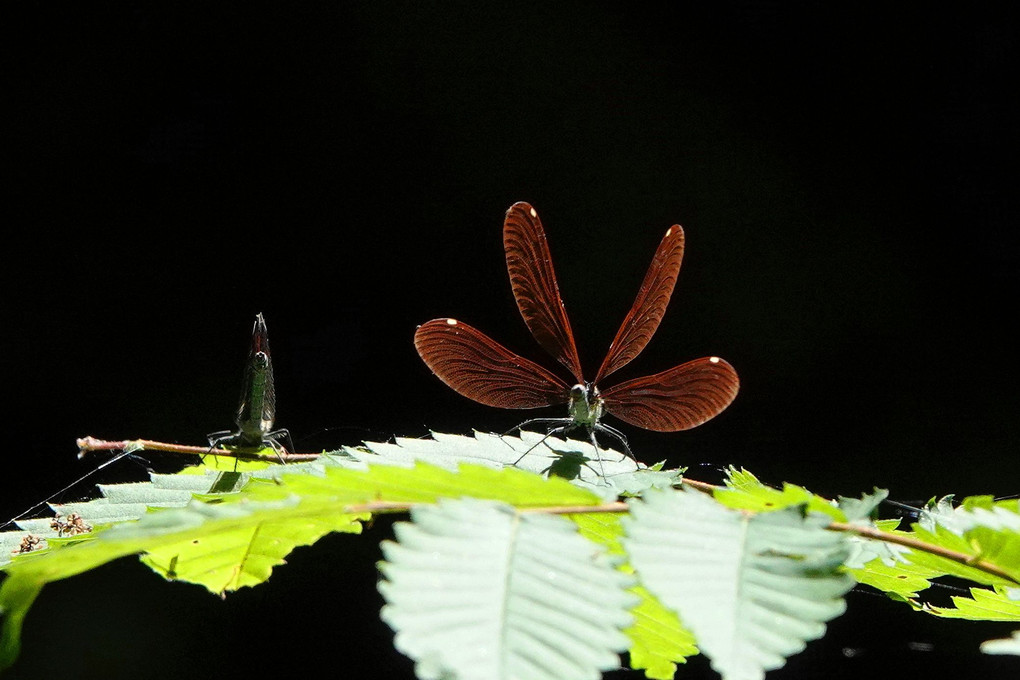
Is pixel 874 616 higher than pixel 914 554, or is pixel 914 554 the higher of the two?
pixel 914 554

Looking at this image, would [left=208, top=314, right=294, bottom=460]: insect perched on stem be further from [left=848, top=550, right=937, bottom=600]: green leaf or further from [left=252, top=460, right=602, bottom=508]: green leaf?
[left=848, top=550, right=937, bottom=600]: green leaf

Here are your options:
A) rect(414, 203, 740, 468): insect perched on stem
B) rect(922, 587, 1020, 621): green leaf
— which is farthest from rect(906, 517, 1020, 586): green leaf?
rect(414, 203, 740, 468): insect perched on stem

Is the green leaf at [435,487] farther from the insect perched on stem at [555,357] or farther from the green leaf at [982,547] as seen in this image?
the insect perched on stem at [555,357]

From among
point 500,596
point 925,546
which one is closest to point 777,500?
point 925,546

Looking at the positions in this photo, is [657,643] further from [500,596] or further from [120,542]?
[120,542]

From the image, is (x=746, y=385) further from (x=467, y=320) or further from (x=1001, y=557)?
(x=1001, y=557)

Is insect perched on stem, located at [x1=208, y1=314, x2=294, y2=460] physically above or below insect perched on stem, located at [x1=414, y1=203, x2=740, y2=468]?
below

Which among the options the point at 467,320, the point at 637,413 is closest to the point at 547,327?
the point at 637,413
